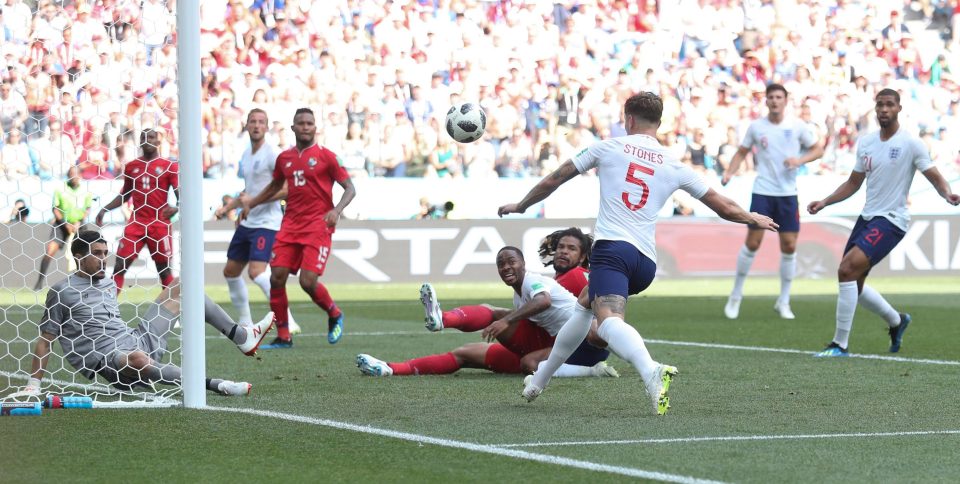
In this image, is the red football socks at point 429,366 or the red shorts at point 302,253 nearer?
the red football socks at point 429,366

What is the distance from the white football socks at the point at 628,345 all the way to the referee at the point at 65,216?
4055 millimetres

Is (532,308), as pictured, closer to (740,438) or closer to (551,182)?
(551,182)

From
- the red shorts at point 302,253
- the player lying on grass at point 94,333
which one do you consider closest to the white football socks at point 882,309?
the red shorts at point 302,253

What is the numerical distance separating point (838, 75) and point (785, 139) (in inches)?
535

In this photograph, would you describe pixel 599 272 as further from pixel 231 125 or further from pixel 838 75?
pixel 838 75

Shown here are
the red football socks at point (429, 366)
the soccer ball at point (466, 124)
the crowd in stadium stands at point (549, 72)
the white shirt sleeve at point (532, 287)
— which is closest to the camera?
the white shirt sleeve at point (532, 287)

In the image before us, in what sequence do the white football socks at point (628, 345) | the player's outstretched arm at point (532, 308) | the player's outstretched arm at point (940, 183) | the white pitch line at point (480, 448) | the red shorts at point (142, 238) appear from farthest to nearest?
the red shorts at point (142, 238)
the player's outstretched arm at point (940, 183)
the player's outstretched arm at point (532, 308)
the white football socks at point (628, 345)
the white pitch line at point (480, 448)

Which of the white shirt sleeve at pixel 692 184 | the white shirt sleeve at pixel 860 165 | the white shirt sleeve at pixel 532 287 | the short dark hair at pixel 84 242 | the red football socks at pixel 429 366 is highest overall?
the white shirt sleeve at pixel 692 184

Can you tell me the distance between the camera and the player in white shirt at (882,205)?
11.3m

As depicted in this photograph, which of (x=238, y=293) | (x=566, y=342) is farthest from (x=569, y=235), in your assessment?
(x=238, y=293)

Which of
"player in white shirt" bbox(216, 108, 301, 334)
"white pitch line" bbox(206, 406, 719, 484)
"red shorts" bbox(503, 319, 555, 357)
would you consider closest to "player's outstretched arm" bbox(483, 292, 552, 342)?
"red shorts" bbox(503, 319, 555, 357)

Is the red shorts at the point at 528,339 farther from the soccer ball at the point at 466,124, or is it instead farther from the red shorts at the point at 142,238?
the red shorts at the point at 142,238

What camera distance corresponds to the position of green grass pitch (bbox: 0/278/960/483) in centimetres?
567

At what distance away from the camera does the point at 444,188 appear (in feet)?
77.4
